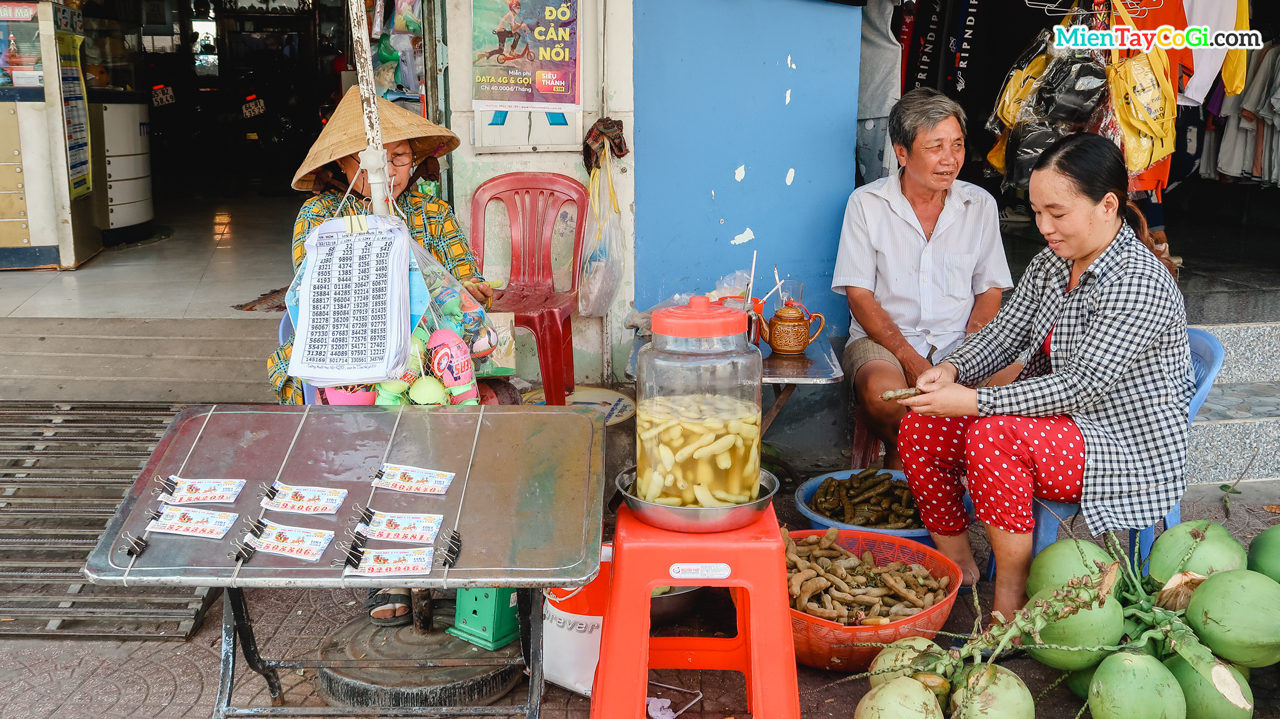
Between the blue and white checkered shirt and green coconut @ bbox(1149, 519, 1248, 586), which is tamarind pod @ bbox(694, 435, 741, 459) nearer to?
the blue and white checkered shirt

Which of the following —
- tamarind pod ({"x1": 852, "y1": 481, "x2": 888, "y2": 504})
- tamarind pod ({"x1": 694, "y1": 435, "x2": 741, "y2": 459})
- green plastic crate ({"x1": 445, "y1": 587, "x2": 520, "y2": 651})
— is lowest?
green plastic crate ({"x1": 445, "y1": 587, "x2": 520, "y2": 651})

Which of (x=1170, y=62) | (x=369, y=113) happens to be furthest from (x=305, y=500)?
(x=1170, y=62)

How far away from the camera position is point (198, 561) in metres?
1.91

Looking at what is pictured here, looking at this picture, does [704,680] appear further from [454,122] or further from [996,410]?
[454,122]

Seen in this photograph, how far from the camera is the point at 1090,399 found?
8.54 feet

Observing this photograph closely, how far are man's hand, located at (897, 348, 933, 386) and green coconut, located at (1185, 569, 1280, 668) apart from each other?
4.38 feet

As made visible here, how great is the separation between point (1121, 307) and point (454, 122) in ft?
9.49

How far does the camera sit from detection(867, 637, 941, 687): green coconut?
2.25m

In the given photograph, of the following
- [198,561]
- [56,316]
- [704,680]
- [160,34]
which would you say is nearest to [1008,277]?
[704,680]

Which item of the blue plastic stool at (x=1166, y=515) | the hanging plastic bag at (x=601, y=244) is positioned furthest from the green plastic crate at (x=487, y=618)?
the hanging plastic bag at (x=601, y=244)

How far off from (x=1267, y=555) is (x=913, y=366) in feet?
4.31

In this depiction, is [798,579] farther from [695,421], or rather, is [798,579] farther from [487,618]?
[487,618]

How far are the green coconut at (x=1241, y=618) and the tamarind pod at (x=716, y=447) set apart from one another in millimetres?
1366

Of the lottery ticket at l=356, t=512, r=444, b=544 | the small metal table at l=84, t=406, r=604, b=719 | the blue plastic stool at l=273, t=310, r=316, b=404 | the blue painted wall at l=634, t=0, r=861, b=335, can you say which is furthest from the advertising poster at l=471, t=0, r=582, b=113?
the lottery ticket at l=356, t=512, r=444, b=544
